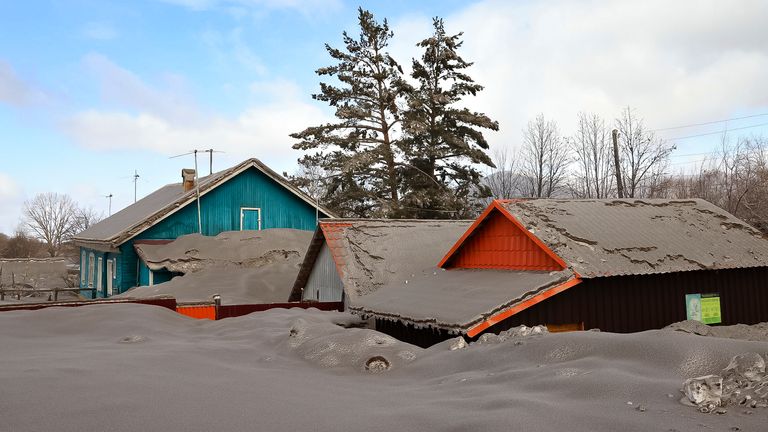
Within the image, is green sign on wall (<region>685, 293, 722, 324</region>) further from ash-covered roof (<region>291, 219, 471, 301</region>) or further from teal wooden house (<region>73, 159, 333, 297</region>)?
teal wooden house (<region>73, 159, 333, 297</region>)

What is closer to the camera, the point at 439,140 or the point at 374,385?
the point at 374,385

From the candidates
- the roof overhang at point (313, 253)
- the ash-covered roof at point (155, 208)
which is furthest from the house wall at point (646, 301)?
the ash-covered roof at point (155, 208)

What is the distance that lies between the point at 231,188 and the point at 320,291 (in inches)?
481

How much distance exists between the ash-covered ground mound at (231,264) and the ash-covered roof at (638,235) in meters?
12.3

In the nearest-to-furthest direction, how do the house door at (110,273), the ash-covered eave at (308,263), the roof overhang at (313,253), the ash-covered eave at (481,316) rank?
1. the ash-covered eave at (481,316)
2. the roof overhang at (313,253)
3. the ash-covered eave at (308,263)
4. the house door at (110,273)

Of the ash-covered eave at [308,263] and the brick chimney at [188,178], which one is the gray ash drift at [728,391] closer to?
the ash-covered eave at [308,263]

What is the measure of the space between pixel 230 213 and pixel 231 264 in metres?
5.21

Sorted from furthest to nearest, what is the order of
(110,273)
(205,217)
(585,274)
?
(110,273) < (205,217) < (585,274)

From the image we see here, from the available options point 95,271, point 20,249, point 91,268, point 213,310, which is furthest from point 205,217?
point 20,249

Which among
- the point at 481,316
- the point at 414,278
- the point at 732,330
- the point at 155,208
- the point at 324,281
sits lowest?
the point at 732,330

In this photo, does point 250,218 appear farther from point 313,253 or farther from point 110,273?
point 313,253

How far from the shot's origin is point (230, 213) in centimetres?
2997

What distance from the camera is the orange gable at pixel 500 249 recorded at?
12.2m

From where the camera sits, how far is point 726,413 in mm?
3615
